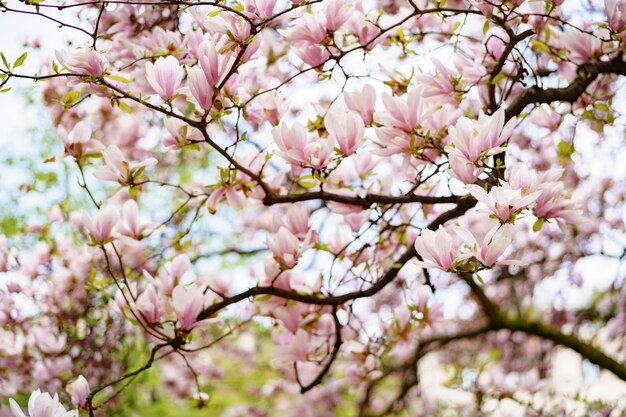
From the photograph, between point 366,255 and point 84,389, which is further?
point 366,255

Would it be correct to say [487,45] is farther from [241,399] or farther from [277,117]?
[241,399]

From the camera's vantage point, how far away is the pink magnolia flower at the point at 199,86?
1.53 m

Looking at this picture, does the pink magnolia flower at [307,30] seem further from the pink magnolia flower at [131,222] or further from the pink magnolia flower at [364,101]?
the pink magnolia flower at [131,222]

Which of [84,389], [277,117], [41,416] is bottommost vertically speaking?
[41,416]

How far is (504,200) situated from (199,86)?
78cm

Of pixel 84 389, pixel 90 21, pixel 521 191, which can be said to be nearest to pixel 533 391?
pixel 521 191

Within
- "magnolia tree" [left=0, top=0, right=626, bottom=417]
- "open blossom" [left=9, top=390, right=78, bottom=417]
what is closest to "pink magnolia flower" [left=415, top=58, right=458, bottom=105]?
"magnolia tree" [left=0, top=0, right=626, bottom=417]

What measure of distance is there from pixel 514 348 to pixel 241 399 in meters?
2.91

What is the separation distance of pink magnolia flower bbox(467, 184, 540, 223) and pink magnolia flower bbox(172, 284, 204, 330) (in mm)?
848

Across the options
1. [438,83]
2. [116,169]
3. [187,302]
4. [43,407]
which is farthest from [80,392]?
[438,83]

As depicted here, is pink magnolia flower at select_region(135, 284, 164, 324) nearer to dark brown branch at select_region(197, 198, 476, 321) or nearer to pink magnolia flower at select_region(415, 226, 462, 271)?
dark brown branch at select_region(197, 198, 476, 321)

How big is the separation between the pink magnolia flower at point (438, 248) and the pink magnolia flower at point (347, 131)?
15.9 inches

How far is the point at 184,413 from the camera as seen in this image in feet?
15.2

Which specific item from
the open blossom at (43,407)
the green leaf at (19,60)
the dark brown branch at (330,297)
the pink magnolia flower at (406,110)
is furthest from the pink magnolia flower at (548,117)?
the open blossom at (43,407)
